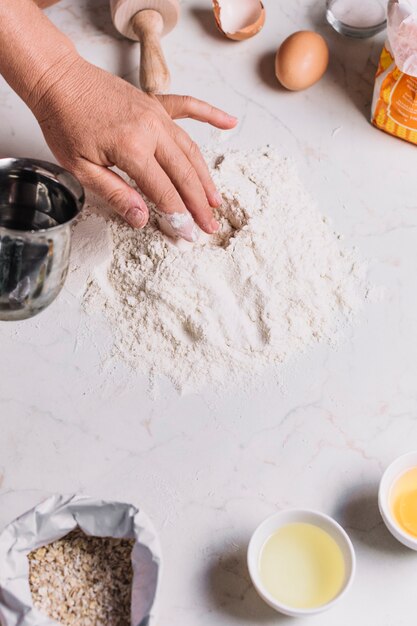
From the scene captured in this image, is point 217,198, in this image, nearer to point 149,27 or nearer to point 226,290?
point 226,290

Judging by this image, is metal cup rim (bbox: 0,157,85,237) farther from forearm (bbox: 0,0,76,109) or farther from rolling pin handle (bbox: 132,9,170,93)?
rolling pin handle (bbox: 132,9,170,93)

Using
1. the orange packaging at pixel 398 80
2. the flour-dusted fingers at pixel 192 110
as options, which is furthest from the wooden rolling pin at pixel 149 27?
the orange packaging at pixel 398 80

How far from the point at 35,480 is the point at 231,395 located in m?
0.28

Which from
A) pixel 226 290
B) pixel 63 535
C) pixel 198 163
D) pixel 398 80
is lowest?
pixel 63 535

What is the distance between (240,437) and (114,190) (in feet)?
1.20

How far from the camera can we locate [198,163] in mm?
1329

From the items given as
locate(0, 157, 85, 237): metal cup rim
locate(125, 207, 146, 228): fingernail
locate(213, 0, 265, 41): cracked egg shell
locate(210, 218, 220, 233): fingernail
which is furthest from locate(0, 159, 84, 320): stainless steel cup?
locate(213, 0, 265, 41): cracked egg shell

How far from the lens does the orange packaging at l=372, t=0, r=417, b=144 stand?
142cm

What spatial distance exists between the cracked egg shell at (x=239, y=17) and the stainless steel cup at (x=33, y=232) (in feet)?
1.94

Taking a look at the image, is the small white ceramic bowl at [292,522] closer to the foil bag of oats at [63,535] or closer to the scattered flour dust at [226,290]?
the foil bag of oats at [63,535]

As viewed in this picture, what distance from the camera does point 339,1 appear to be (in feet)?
5.61

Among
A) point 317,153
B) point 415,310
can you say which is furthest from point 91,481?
point 317,153

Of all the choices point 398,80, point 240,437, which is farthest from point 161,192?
point 398,80

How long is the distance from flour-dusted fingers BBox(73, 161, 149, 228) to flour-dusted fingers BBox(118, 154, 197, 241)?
0.02 meters
